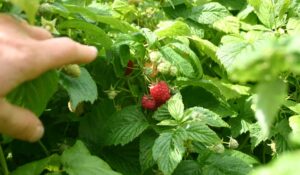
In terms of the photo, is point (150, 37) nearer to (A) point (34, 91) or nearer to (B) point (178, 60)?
(B) point (178, 60)

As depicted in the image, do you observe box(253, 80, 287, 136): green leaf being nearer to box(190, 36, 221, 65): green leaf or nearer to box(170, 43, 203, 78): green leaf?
box(170, 43, 203, 78): green leaf

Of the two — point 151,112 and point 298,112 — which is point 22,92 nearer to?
point 151,112

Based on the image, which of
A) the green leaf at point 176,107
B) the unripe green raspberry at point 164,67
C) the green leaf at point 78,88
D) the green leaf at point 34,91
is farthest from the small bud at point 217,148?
the green leaf at point 34,91

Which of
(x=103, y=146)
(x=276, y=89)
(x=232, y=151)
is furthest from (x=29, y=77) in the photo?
(x=232, y=151)

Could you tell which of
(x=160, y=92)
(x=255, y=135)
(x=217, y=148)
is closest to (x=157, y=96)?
(x=160, y=92)

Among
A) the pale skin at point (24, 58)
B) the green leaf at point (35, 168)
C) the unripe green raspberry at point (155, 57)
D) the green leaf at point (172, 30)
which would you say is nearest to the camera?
the pale skin at point (24, 58)

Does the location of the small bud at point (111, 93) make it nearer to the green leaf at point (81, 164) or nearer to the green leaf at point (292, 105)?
the green leaf at point (81, 164)
